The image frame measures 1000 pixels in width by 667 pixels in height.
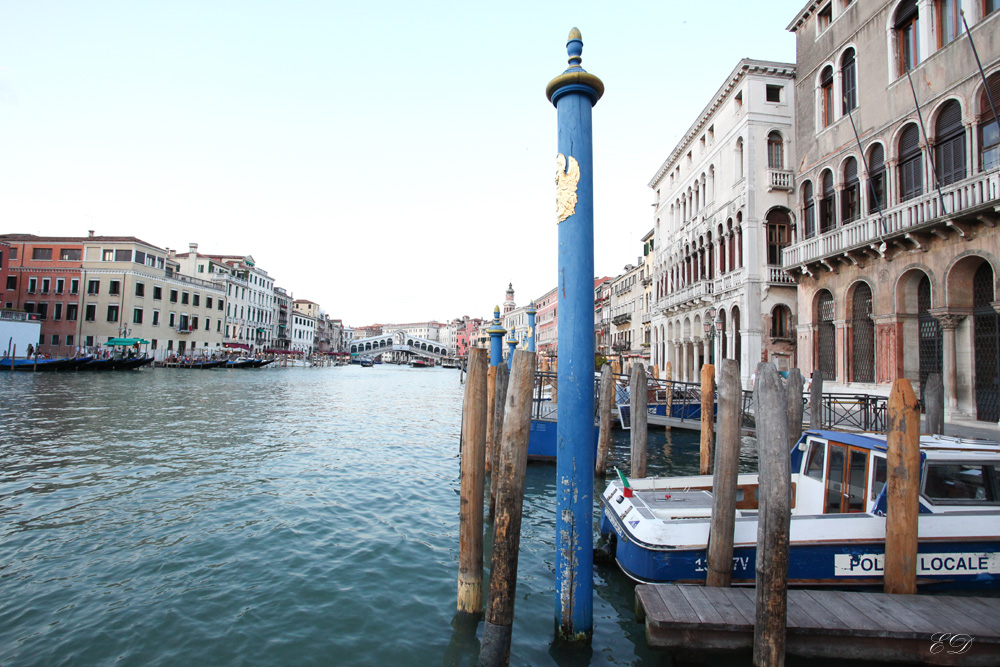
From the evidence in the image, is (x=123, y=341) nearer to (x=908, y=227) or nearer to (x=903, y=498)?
(x=908, y=227)

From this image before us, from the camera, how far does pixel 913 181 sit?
12.8 metres

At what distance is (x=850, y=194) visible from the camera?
1520 cm

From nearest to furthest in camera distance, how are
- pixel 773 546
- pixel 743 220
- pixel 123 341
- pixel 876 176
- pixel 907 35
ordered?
pixel 773 546, pixel 907 35, pixel 876 176, pixel 743 220, pixel 123 341

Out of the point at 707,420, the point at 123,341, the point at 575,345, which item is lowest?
the point at 707,420

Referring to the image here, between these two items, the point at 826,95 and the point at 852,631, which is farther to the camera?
the point at 826,95

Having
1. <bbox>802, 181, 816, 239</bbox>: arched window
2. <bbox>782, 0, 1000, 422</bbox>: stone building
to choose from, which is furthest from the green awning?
<bbox>802, 181, 816, 239</bbox>: arched window

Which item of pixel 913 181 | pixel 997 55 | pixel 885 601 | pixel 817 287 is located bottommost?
pixel 885 601

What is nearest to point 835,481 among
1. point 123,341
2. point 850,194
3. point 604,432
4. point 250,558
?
point 604,432

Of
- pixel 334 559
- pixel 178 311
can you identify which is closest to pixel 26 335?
pixel 178 311

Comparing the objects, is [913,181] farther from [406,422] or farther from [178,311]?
[178,311]

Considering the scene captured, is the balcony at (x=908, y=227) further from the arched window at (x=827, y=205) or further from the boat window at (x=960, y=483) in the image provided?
the boat window at (x=960, y=483)

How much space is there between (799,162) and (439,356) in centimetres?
10061

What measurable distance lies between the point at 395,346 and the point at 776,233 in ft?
305

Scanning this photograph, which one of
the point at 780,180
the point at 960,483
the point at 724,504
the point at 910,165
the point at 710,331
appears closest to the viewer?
the point at 724,504
